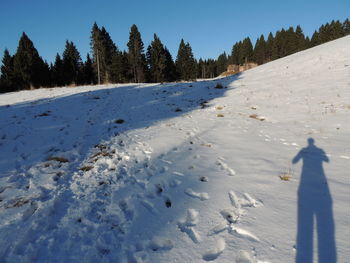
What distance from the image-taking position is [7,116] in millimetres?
9805

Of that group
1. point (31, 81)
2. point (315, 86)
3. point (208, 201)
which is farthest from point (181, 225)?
point (31, 81)

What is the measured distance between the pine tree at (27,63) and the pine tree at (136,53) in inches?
808

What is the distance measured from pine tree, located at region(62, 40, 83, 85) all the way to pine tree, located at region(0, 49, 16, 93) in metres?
11.3

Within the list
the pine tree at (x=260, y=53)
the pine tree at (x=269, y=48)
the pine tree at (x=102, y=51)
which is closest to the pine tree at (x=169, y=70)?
the pine tree at (x=102, y=51)

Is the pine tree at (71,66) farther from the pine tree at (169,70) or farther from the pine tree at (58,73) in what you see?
the pine tree at (169,70)

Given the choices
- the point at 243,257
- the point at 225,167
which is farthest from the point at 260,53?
the point at 243,257

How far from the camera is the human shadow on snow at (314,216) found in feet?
7.77

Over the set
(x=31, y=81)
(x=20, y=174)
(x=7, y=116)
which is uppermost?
(x=31, y=81)

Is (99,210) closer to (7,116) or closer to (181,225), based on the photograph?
(181,225)

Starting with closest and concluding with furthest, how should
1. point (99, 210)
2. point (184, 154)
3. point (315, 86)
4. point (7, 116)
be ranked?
point (99, 210) < point (184, 154) < point (7, 116) < point (315, 86)

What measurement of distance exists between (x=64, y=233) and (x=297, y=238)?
331cm

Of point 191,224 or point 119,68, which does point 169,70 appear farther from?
point 191,224

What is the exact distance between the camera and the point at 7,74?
53.0m

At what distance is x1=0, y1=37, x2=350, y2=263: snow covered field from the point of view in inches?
103
